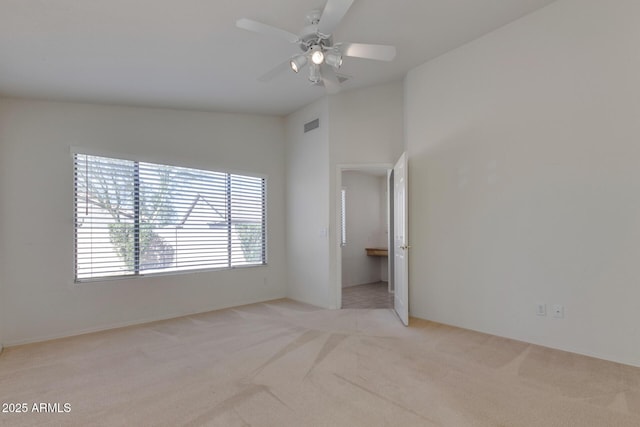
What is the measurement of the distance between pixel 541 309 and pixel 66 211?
512 centimetres

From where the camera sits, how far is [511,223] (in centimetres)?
335

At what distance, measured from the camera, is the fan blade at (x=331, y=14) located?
6.64 feet

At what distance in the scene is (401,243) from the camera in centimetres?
414

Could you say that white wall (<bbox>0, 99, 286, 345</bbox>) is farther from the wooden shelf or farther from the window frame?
the wooden shelf

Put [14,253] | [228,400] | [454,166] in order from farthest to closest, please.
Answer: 1. [454,166]
2. [14,253]
3. [228,400]

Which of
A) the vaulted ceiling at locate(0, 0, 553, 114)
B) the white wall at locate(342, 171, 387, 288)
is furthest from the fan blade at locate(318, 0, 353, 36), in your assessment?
the white wall at locate(342, 171, 387, 288)

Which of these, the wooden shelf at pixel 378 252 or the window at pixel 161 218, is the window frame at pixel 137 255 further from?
the wooden shelf at pixel 378 252

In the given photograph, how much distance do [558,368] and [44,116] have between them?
5.56 m

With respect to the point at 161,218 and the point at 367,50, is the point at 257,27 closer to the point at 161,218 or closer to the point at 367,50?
the point at 367,50

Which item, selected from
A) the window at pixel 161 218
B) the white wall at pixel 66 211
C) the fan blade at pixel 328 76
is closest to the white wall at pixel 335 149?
the window at pixel 161 218

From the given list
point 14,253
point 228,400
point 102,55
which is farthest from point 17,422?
point 102,55

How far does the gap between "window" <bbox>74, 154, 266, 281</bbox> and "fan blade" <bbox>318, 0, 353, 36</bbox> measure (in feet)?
9.75

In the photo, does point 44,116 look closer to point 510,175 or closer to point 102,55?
point 102,55

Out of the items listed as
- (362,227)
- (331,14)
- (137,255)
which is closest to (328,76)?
(331,14)
